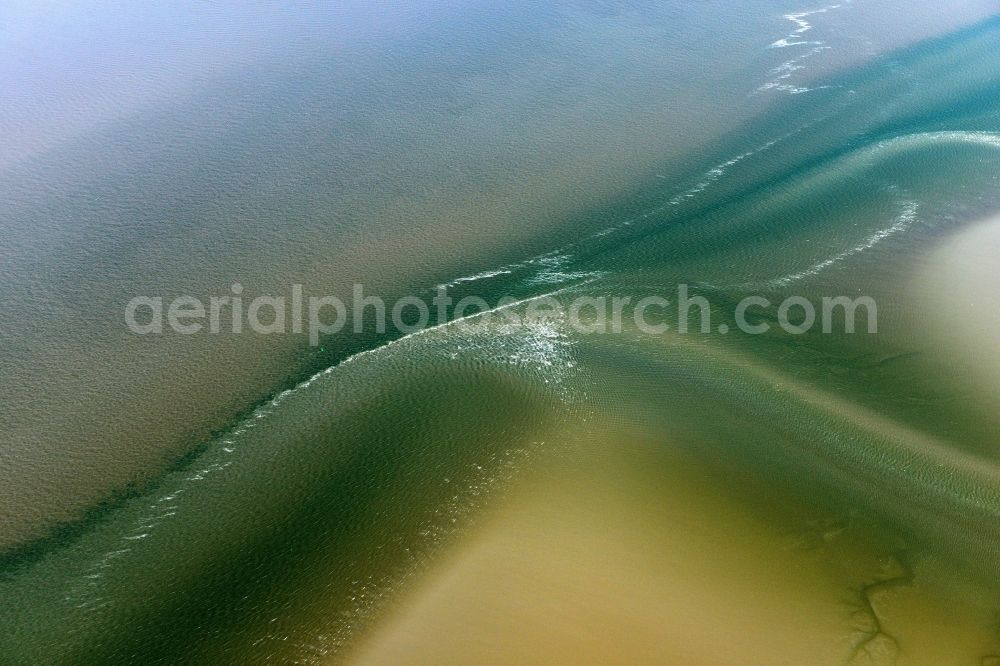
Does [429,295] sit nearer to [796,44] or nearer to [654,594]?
[654,594]

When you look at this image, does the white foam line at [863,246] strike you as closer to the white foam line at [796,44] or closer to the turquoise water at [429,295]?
the turquoise water at [429,295]

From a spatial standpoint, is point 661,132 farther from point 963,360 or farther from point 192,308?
point 192,308

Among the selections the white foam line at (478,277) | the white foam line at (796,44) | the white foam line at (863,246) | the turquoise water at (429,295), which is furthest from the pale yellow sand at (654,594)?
the white foam line at (796,44)

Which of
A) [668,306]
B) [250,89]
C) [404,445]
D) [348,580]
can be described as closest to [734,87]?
[668,306]

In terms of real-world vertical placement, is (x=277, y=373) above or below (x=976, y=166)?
below

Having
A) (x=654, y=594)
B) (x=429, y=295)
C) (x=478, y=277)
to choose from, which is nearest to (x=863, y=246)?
(x=478, y=277)

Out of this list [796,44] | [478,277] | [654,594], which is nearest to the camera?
[654,594]

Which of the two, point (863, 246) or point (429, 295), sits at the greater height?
point (429, 295)

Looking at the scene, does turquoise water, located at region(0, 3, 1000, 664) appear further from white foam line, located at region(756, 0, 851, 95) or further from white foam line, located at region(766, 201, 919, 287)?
white foam line, located at region(756, 0, 851, 95)
